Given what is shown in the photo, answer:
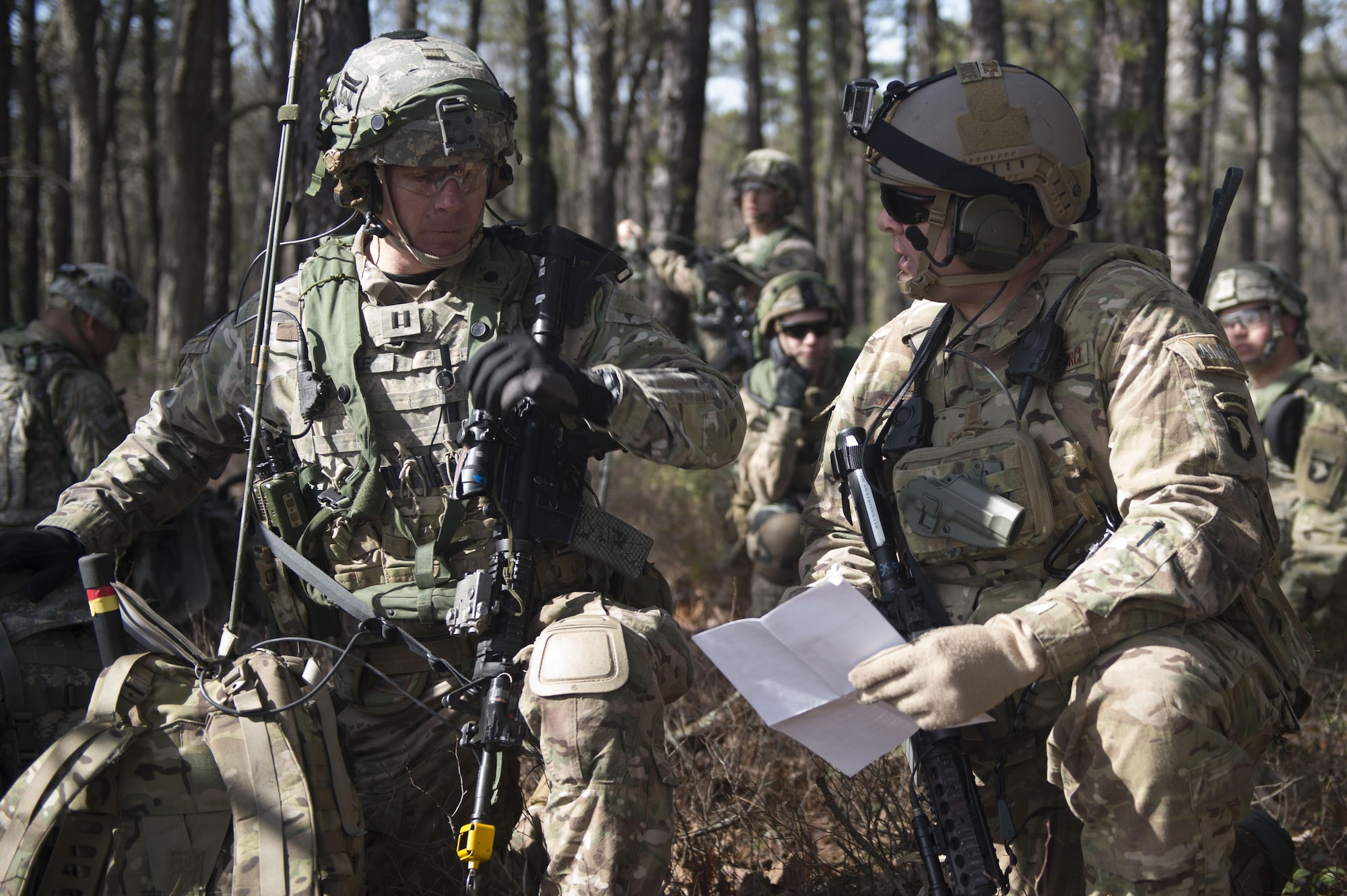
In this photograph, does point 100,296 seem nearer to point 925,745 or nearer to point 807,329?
point 807,329

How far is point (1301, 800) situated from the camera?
360cm

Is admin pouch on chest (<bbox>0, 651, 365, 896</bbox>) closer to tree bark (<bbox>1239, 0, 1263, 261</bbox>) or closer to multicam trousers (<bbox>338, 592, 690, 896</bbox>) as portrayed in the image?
multicam trousers (<bbox>338, 592, 690, 896</bbox>)

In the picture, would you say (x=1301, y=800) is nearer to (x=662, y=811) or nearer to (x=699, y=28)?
(x=662, y=811)

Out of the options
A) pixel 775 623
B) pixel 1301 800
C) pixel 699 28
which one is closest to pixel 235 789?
pixel 775 623

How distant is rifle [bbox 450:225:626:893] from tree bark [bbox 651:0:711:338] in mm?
6250

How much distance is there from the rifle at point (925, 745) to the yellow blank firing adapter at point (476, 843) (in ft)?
2.87

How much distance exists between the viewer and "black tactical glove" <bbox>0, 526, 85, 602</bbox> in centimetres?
311

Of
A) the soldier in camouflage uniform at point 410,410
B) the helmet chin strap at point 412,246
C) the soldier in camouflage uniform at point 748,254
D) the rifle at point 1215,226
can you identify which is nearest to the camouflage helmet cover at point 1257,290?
the soldier in camouflage uniform at point 748,254

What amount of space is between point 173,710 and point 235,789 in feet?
0.88

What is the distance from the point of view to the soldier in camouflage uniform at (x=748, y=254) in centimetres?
796

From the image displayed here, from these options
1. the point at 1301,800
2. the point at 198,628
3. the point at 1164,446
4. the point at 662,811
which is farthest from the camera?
the point at 198,628

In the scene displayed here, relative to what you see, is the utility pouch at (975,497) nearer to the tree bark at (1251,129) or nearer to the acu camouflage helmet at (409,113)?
the acu camouflage helmet at (409,113)

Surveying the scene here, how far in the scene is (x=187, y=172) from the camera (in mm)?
10352

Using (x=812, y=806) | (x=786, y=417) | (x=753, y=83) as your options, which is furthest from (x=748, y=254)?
(x=753, y=83)
